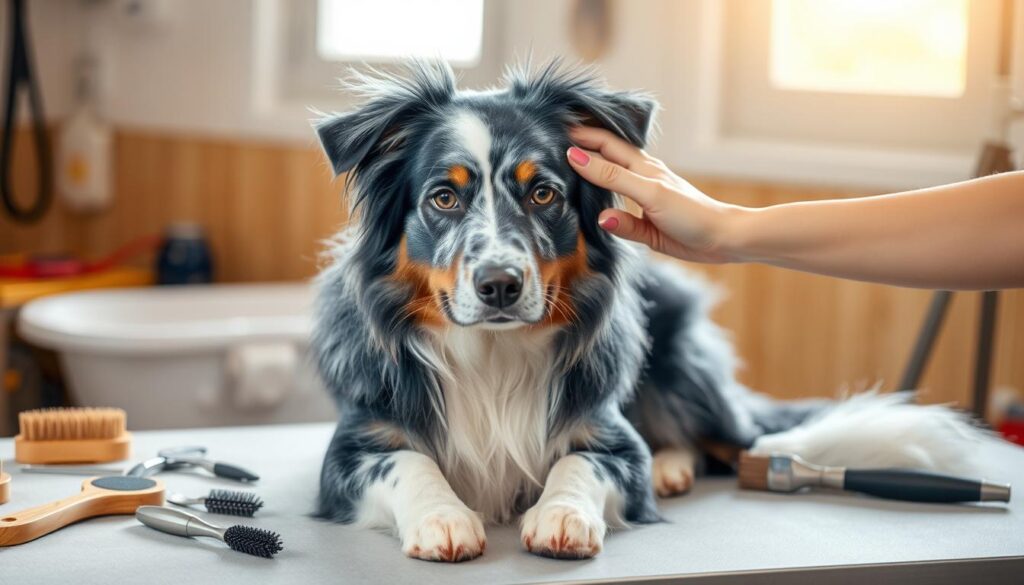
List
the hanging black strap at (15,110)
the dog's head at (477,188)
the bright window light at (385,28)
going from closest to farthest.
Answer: the dog's head at (477,188) → the hanging black strap at (15,110) → the bright window light at (385,28)

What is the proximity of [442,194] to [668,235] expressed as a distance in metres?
0.29

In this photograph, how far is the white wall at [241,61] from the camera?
3.06 meters

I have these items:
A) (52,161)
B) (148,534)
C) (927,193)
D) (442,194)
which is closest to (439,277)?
(442,194)

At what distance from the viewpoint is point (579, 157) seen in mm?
1377

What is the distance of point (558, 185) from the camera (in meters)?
1.38

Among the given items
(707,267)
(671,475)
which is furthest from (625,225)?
(707,267)

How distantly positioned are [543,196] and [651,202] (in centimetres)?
13

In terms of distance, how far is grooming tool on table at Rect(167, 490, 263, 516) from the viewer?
1.36 meters

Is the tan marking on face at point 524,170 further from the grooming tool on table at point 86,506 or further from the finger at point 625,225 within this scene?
the grooming tool on table at point 86,506

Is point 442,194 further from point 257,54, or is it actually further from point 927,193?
point 257,54

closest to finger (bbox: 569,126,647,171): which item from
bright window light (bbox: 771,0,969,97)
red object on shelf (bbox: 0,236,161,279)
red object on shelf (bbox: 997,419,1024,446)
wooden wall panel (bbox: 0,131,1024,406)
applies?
wooden wall panel (bbox: 0,131,1024,406)

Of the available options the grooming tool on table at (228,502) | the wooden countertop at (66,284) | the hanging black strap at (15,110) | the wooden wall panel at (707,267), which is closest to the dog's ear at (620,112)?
the grooming tool on table at (228,502)

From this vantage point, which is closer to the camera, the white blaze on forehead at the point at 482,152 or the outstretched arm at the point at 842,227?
the outstretched arm at the point at 842,227

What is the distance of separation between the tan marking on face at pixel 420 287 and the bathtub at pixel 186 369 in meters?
1.53
